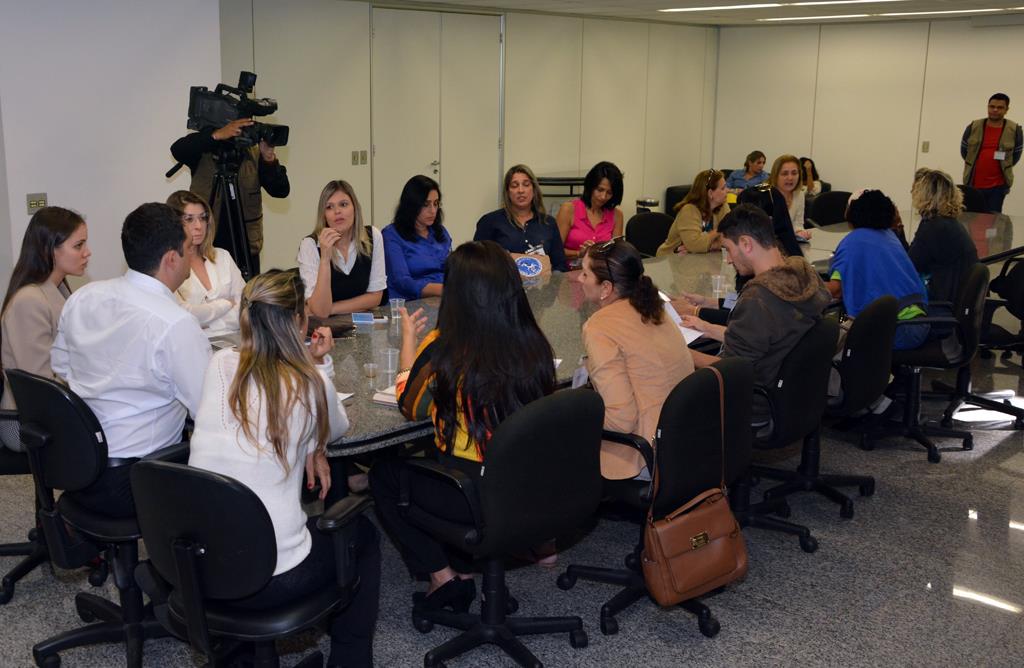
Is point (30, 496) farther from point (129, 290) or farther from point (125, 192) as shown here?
point (125, 192)

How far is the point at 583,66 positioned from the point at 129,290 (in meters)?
7.91

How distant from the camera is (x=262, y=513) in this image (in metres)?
2.33

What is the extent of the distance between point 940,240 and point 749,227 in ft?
6.03

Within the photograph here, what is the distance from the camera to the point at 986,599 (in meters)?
3.58

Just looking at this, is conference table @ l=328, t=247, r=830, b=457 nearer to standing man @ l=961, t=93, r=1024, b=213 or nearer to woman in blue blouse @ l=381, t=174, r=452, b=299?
woman in blue blouse @ l=381, t=174, r=452, b=299

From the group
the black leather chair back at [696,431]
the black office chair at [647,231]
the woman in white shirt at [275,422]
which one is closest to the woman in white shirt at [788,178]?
the black office chair at [647,231]

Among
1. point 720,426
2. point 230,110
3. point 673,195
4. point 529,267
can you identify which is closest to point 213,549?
point 720,426

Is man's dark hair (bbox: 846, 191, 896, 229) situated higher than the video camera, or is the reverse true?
the video camera

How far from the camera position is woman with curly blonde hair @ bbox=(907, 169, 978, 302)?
525 centimetres

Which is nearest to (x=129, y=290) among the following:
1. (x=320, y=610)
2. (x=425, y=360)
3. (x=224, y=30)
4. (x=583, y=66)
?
(x=425, y=360)

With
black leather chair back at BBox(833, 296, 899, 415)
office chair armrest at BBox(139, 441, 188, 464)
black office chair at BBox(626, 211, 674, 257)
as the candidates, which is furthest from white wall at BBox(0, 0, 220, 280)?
black leather chair back at BBox(833, 296, 899, 415)

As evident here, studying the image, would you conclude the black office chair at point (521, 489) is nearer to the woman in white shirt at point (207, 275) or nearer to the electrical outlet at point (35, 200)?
the woman in white shirt at point (207, 275)

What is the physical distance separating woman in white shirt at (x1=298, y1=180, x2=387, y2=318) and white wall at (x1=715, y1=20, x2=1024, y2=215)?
25.7 ft

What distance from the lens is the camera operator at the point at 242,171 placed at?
17.3ft
